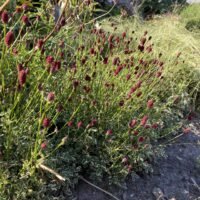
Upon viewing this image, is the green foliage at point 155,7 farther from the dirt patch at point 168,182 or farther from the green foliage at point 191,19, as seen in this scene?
the dirt patch at point 168,182

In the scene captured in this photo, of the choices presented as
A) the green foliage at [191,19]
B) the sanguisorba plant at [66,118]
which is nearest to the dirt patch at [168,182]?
the sanguisorba plant at [66,118]

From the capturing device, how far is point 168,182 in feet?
7.85

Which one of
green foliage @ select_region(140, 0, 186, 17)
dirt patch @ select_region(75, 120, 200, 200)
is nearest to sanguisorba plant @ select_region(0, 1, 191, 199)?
dirt patch @ select_region(75, 120, 200, 200)

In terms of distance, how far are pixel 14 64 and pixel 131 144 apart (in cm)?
89

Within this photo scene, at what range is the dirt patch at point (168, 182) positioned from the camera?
211cm

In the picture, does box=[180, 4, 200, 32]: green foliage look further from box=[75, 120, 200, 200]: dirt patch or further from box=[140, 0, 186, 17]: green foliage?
box=[75, 120, 200, 200]: dirt patch

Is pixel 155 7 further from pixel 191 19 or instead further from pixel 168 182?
pixel 168 182

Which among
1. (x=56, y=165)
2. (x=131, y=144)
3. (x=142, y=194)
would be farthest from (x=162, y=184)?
(x=56, y=165)

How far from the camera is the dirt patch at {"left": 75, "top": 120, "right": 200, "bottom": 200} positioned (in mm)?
2113

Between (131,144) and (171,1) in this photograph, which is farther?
(171,1)

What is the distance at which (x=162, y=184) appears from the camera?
7.72 feet

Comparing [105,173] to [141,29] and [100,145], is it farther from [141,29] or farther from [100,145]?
[141,29]

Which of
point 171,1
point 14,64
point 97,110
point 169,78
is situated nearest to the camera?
point 14,64

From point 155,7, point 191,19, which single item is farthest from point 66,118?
point 155,7
